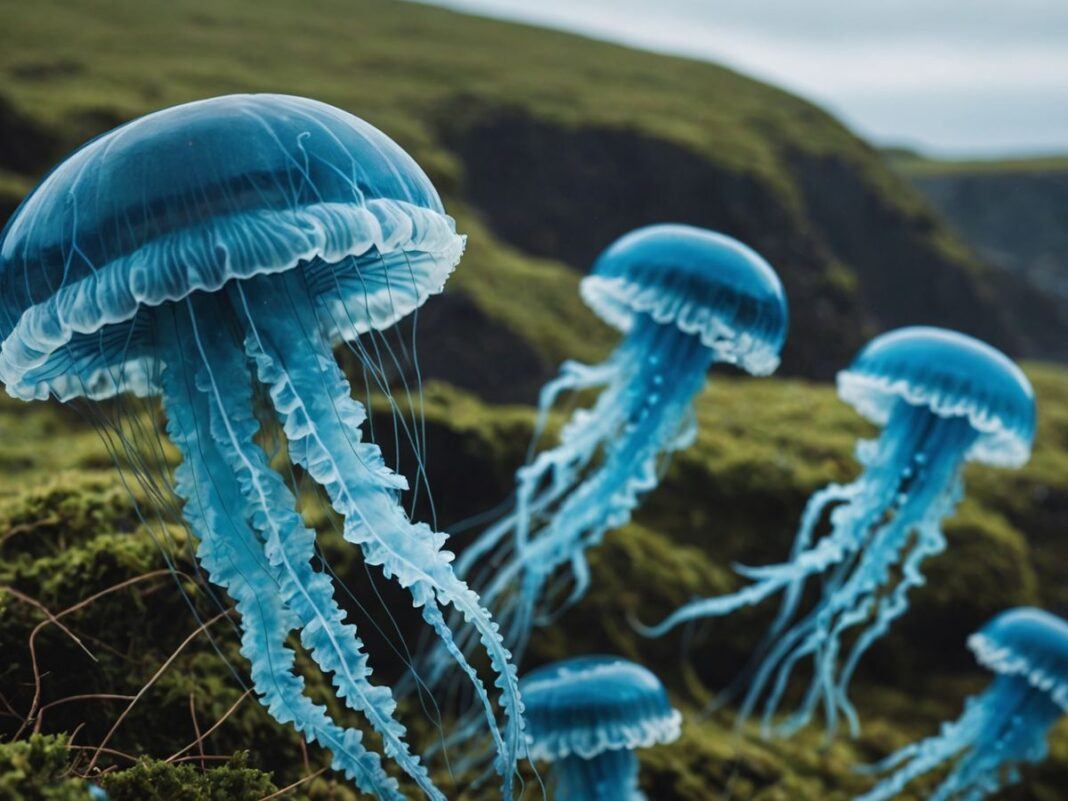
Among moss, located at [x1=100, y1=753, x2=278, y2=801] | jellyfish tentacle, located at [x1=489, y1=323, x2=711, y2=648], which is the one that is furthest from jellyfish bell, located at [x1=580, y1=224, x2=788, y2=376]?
moss, located at [x1=100, y1=753, x2=278, y2=801]

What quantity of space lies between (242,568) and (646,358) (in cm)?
238

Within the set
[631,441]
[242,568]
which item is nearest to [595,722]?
[631,441]

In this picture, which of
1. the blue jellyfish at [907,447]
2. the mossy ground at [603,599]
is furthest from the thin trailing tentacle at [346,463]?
the blue jellyfish at [907,447]

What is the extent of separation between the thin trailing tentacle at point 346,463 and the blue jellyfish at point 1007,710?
3057mm

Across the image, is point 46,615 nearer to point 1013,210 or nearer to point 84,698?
point 84,698

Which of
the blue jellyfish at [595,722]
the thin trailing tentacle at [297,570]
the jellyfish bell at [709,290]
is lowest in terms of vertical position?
the blue jellyfish at [595,722]

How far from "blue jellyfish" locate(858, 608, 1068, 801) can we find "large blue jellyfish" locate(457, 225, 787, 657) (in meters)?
1.79

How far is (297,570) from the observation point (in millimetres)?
2342

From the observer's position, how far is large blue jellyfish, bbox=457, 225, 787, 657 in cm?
386

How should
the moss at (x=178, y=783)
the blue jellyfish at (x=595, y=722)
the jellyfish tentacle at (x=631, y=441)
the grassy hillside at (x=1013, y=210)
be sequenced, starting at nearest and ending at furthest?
the moss at (x=178, y=783), the blue jellyfish at (x=595, y=722), the jellyfish tentacle at (x=631, y=441), the grassy hillside at (x=1013, y=210)

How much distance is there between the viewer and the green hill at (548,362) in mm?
3076

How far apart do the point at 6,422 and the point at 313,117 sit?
4.66 meters

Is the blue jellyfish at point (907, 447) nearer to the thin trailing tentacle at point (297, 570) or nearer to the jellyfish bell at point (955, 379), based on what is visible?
the jellyfish bell at point (955, 379)

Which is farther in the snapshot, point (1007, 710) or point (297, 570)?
point (1007, 710)
